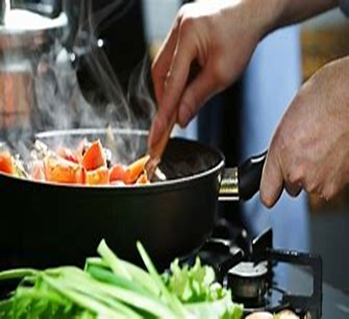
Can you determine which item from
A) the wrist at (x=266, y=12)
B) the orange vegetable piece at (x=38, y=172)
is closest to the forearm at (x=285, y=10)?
the wrist at (x=266, y=12)

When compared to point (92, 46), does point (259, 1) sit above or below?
above

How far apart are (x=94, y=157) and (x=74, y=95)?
0.42 meters

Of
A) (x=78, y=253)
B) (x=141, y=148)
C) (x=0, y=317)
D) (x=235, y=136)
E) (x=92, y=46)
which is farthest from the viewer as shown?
(x=235, y=136)

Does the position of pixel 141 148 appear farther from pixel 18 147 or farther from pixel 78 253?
pixel 78 253

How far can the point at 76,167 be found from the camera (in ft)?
3.76

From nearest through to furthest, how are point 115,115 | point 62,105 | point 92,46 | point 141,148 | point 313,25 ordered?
1. point 141,148
2. point 62,105
3. point 115,115
4. point 92,46
5. point 313,25

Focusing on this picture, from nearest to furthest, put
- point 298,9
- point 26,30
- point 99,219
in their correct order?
point 99,219, point 26,30, point 298,9

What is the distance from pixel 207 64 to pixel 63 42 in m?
0.32

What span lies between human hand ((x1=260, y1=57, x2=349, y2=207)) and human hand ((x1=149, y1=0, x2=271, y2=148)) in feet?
0.83

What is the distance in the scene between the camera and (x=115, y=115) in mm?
1643

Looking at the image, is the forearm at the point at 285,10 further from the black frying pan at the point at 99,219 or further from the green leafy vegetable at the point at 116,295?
the green leafy vegetable at the point at 116,295

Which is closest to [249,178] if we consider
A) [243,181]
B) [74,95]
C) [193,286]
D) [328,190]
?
[243,181]

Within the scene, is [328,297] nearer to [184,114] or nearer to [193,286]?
[184,114]

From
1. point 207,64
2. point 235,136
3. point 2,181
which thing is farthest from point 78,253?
point 235,136
